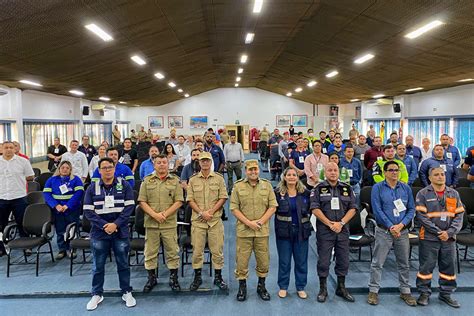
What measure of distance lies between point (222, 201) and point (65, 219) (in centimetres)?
236

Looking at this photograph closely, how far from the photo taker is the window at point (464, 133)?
11.0 meters

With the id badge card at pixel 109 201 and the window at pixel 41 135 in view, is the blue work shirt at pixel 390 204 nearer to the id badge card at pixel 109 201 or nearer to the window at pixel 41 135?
the id badge card at pixel 109 201

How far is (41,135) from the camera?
12211 millimetres

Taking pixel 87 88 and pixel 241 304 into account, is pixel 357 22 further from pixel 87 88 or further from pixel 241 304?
pixel 87 88

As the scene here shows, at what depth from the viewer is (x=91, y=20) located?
5195 millimetres

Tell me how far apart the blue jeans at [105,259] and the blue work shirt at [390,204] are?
2.63 meters

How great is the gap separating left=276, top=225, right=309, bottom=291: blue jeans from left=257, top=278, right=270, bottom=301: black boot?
187 millimetres

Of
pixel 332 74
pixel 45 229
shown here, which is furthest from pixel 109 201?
pixel 332 74

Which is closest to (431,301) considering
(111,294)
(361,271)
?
(361,271)

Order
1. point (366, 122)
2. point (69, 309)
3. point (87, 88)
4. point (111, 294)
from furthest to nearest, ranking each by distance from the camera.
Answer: point (366, 122), point (87, 88), point (111, 294), point (69, 309)

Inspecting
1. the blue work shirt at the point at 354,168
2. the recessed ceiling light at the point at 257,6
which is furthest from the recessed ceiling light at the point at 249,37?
the blue work shirt at the point at 354,168

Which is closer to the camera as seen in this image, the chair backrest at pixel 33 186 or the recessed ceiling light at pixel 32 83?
the chair backrest at pixel 33 186

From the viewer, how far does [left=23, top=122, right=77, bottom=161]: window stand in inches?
441

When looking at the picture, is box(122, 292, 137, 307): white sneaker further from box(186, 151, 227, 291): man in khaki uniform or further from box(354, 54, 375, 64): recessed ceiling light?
box(354, 54, 375, 64): recessed ceiling light
